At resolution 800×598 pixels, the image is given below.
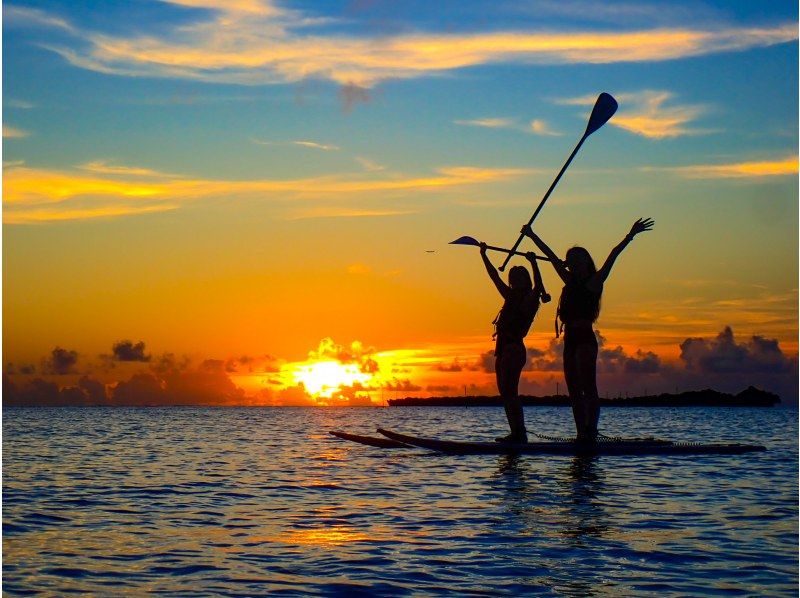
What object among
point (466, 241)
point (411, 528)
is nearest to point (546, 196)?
point (466, 241)

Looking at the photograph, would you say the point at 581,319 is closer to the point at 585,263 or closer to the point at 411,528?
the point at 585,263

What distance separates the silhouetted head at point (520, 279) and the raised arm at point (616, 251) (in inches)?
54.9

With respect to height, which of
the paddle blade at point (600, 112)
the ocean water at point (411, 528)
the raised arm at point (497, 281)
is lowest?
the ocean water at point (411, 528)

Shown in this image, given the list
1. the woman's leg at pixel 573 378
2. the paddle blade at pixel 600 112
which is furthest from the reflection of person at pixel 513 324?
the paddle blade at pixel 600 112

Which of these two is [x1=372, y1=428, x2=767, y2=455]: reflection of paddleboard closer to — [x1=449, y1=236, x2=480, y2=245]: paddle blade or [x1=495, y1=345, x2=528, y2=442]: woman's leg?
[x1=495, y1=345, x2=528, y2=442]: woman's leg

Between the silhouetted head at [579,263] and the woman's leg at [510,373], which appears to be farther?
the woman's leg at [510,373]

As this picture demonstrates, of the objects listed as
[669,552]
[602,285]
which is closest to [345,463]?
[602,285]

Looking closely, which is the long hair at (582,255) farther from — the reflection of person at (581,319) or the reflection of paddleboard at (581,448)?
the reflection of paddleboard at (581,448)

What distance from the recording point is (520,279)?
2073cm

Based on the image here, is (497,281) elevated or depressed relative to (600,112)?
depressed

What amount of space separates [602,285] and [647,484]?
15.2 ft

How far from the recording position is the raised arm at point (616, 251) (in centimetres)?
1930

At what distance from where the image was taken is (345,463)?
72.1 ft

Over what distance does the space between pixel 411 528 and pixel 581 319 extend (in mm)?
9485
